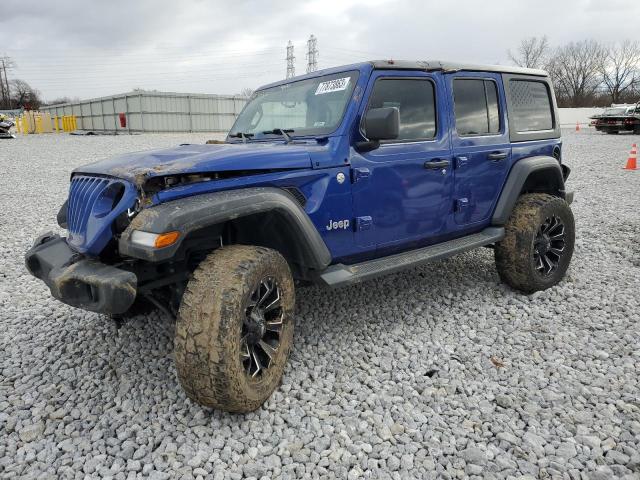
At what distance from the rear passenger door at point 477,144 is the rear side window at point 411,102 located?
22 cm

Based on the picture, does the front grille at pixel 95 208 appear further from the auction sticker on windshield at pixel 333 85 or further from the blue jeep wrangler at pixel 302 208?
the auction sticker on windshield at pixel 333 85

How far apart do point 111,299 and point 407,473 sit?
1.60 m

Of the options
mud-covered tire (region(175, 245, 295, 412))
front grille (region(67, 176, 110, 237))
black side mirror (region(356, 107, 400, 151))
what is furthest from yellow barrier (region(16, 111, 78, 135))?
mud-covered tire (region(175, 245, 295, 412))

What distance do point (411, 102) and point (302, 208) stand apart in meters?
1.31

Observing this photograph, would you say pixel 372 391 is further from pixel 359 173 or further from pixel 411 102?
pixel 411 102

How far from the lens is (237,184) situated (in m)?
2.62

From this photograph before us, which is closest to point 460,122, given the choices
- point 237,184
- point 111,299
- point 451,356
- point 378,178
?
point 378,178

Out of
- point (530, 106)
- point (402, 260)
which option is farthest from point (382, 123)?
point (530, 106)

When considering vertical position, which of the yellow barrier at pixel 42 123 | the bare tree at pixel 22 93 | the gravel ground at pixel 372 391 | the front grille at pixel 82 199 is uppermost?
the bare tree at pixel 22 93

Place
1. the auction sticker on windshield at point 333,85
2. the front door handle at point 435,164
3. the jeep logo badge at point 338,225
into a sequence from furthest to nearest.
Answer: the front door handle at point 435,164, the auction sticker on windshield at point 333,85, the jeep logo badge at point 338,225

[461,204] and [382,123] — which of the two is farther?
[461,204]

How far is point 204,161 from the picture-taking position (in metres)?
2.54

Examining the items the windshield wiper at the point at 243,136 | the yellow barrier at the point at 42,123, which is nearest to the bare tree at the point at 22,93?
the yellow barrier at the point at 42,123

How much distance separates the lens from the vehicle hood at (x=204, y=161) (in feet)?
8.02
